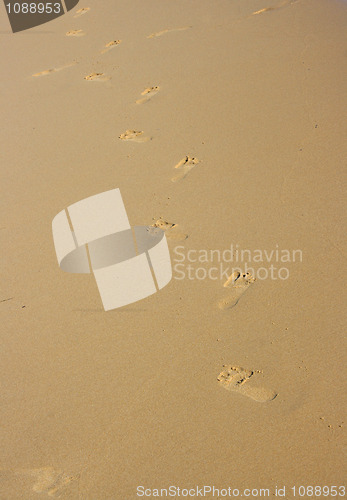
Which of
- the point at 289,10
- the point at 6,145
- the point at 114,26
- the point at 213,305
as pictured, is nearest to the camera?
the point at 213,305

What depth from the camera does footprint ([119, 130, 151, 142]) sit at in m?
3.76

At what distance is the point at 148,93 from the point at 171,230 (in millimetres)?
1772

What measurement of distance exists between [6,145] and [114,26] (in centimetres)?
228

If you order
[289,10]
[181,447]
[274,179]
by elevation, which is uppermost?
[289,10]

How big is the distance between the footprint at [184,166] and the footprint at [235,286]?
2.99ft

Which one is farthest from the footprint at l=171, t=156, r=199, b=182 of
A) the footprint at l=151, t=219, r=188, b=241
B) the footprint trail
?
the footprint trail

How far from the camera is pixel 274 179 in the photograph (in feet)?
10.4

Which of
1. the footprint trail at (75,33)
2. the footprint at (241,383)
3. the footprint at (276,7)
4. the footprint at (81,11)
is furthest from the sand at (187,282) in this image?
the footprint at (81,11)

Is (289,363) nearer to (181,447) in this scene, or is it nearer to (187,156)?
(181,447)

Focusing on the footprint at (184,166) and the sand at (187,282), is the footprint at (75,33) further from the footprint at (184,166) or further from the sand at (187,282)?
the footprint at (184,166)

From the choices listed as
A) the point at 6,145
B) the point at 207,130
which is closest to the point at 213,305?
the point at 207,130

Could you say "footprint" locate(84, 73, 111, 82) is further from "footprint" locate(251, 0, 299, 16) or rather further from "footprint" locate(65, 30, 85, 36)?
"footprint" locate(251, 0, 299, 16)

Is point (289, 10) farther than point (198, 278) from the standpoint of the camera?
Yes

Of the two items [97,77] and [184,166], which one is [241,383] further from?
[97,77]
